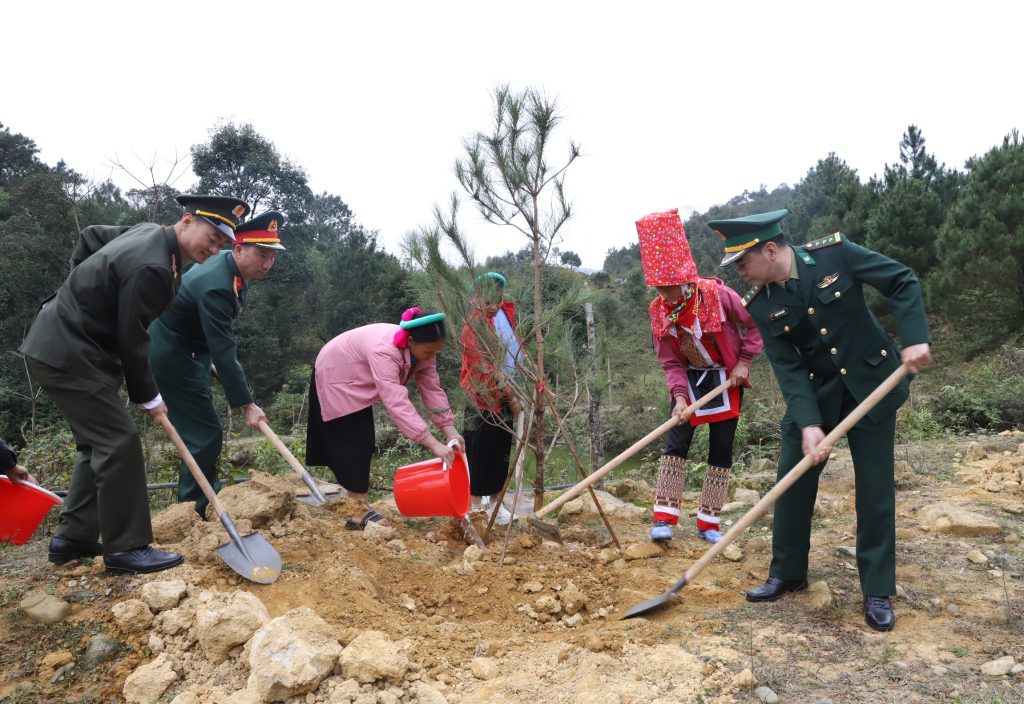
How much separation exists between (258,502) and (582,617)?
1.89 metres

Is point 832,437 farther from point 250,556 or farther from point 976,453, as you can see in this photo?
point 976,453

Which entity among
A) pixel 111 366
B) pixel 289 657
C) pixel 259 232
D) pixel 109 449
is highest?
pixel 259 232

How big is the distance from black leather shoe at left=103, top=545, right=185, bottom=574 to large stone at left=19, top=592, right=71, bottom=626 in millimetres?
221

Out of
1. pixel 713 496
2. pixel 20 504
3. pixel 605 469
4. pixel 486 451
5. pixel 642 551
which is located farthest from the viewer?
pixel 486 451

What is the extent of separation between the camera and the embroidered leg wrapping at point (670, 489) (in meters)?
3.62

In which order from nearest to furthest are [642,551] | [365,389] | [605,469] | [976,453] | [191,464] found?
1. [191,464]
2. [605,469]
3. [642,551]
4. [365,389]
5. [976,453]

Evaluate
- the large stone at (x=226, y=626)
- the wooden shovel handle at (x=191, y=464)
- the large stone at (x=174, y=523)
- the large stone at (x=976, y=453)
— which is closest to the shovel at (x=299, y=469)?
the wooden shovel handle at (x=191, y=464)

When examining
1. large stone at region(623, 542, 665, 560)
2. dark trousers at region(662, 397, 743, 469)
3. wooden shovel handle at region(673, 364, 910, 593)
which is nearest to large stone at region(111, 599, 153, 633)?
wooden shovel handle at region(673, 364, 910, 593)

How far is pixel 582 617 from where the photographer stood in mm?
2785

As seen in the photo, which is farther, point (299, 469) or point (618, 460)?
point (299, 469)

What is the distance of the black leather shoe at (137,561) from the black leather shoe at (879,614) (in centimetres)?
290

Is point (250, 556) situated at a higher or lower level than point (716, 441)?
lower

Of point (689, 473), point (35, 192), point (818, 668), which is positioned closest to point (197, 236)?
point (818, 668)

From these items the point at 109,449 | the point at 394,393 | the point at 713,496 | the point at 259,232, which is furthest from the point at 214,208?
the point at 713,496
